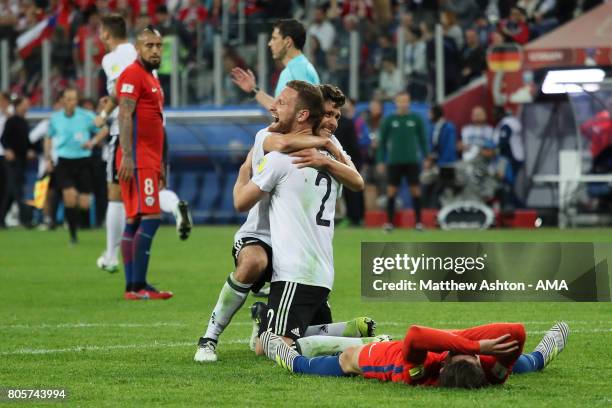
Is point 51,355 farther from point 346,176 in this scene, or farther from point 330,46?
point 330,46

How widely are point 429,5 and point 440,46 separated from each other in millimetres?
1329

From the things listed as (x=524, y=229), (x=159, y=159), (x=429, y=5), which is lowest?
(x=524, y=229)

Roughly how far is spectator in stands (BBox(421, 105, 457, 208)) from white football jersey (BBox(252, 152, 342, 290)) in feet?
50.7

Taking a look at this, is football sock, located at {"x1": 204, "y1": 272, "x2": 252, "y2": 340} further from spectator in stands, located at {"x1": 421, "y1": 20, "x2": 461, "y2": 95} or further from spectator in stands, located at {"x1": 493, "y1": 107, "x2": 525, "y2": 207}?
spectator in stands, located at {"x1": 421, "y1": 20, "x2": 461, "y2": 95}

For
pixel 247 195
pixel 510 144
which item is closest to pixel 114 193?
pixel 247 195

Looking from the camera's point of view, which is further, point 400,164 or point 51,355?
point 400,164

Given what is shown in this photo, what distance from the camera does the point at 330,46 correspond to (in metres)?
24.4

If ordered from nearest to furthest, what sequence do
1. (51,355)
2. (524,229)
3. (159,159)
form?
1. (51,355)
2. (159,159)
3. (524,229)

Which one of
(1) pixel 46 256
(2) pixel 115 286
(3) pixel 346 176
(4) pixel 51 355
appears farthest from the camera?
(1) pixel 46 256

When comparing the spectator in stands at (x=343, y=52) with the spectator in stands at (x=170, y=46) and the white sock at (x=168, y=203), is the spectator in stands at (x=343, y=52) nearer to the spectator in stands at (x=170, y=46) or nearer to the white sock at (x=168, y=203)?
the spectator in stands at (x=170, y=46)

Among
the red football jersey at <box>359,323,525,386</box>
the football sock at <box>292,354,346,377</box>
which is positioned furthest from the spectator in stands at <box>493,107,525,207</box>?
the red football jersey at <box>359,323,525,386</box>

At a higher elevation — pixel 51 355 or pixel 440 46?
pixel 440 46

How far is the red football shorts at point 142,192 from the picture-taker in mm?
11781

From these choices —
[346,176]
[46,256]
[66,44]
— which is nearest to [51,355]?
[346,176]
